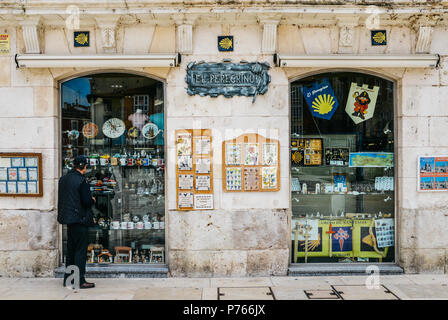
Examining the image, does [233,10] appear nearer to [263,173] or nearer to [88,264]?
[263,173]

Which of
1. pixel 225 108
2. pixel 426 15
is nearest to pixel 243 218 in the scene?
pixel 225 108

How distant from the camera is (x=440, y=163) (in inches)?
254

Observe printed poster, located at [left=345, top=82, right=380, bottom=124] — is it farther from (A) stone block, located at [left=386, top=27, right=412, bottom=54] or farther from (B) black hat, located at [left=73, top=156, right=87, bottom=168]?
(B) black hat, located at [left=73, top=156, right=87, bottom=168]

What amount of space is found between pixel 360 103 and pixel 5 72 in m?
6.05

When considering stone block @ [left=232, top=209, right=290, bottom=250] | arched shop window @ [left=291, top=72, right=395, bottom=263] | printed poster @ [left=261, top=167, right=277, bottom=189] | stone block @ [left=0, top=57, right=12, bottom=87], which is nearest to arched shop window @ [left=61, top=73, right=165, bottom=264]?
stone block @ [left=0, top=57, right=12, bottom=87]

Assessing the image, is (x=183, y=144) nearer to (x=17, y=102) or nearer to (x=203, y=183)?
(x=203, y=183)

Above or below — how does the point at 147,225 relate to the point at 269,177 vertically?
below

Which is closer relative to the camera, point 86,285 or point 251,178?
point 86,285

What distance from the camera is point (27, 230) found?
251 inches

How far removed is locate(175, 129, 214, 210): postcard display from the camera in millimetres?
6383

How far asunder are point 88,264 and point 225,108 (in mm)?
3539

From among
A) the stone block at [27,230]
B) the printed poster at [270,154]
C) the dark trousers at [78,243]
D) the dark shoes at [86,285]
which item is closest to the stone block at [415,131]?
the printed poster at [270,154]

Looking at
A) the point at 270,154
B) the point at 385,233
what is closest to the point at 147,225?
the point at 270,154

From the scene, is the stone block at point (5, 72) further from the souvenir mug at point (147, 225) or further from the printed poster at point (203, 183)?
the printed poster at point (203, 183)
